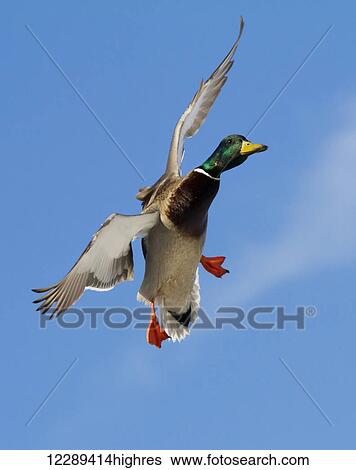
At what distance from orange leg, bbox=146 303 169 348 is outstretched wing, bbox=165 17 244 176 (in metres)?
1.68

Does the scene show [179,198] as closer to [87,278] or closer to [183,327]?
[87,278]

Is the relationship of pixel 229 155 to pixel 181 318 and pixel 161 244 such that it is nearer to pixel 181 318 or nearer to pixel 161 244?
pixel 161 244

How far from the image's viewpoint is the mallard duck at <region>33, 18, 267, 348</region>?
806 centimetres

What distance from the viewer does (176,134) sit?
377 inches

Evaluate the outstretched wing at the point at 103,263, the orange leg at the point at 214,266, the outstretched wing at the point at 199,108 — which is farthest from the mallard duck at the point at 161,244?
the orange leg at the point at 214,266

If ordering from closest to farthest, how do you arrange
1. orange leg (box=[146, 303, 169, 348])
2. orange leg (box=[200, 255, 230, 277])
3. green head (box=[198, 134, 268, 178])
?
green head (box=[198, 134, 268, 178]) < orange leg (box=[146, 303, 169, 348]) < orange leg (box=[200, 255, 230, 277])

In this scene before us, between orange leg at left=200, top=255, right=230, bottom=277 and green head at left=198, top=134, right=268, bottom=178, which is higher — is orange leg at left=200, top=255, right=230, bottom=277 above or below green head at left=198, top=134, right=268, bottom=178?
below

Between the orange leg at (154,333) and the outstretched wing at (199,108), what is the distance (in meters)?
1.68

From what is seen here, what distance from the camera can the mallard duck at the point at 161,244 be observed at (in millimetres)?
8062

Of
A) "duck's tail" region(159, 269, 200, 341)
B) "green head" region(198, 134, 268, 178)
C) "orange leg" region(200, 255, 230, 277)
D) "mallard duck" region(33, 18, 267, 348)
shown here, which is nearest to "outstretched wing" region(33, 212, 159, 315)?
"mallard duck" region(33, 18, 267, 348)

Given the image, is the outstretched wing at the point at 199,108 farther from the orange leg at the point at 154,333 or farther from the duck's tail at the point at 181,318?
the orange leg at the point at 154,333

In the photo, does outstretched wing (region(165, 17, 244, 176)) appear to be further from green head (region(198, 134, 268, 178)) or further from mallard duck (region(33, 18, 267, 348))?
green head (region(198, 134, 268, 178))
